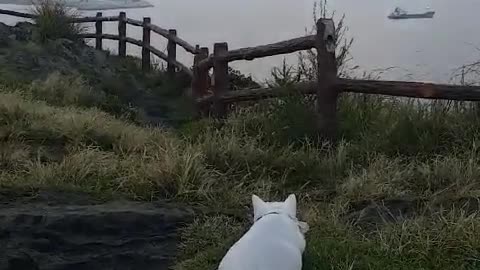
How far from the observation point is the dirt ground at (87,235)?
4.16m

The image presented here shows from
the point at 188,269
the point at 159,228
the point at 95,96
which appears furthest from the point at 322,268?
the point at 95,96

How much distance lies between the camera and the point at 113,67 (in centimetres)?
1502

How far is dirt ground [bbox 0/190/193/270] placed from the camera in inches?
164

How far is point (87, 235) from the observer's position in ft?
14.3

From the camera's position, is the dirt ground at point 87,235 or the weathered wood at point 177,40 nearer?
the dirt ground at point 87,235

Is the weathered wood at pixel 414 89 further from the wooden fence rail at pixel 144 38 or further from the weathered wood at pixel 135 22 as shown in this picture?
the weathered wood at pixel 135 22

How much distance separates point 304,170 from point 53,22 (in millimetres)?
11797

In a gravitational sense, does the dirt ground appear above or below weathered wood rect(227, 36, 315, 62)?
below

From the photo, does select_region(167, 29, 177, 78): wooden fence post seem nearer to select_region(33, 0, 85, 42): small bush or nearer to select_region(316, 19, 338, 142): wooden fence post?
select_region(33, 0, 85, 42): small bush

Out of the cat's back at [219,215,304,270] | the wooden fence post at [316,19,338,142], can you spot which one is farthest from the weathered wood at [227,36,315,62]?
the cat's back at [219,215,304,270]

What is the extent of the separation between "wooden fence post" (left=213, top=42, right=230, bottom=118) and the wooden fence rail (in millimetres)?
2116

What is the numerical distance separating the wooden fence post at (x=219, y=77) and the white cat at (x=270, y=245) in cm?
469

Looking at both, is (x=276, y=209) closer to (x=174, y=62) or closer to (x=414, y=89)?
(x=414, y=89)

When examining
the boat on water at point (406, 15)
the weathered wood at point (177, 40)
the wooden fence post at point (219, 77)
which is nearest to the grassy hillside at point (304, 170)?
the wooden fence post at point (219, 77)
